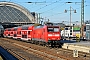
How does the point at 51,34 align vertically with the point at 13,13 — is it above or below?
below

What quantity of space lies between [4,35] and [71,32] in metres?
31.2

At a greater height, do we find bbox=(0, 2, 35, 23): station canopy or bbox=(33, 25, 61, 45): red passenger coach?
bbox=(0, 2, 35, 23): station canopy

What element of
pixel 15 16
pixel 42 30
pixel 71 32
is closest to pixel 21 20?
pixel 15 16

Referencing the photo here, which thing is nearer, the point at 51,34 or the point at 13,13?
the point at 51,34

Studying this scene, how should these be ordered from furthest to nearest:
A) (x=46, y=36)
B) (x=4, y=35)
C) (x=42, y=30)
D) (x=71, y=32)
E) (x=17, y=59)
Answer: (x=4, y=35) → (x=71, y=32) → (x=42, y=30) → (x=46, y=36) → (x=17, y=59)

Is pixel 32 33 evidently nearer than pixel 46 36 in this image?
No

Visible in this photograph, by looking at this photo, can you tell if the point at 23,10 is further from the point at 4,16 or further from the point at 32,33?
the point at 32,33

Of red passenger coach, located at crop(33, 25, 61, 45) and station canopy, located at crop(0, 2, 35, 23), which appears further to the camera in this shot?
station canopy, located at crop(0, 2, 35, 23)

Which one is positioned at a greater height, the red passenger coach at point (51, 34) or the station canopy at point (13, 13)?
the station canopy at point (13, 13)

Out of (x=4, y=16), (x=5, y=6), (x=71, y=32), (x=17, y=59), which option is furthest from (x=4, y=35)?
(x=17, y=59)

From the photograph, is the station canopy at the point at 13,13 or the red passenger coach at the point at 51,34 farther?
the station canopy at the point at 13,13

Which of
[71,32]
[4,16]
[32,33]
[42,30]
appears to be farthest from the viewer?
[4,16]

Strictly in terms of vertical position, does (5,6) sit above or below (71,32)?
above

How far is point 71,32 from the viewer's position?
95062mm
